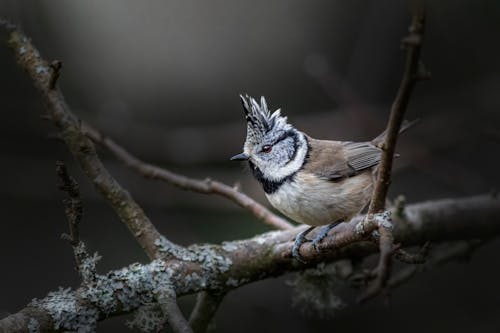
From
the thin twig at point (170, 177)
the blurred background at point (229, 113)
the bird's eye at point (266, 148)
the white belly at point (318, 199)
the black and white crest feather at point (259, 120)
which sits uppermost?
the blurred background at point (229, 113)

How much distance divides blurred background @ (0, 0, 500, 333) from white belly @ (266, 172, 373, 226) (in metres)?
1.22

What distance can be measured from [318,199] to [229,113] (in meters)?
3.09

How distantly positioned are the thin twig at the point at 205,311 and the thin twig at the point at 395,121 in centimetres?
94

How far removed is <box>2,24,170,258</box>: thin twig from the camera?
297 centimetres

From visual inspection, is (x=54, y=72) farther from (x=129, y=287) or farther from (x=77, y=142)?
(x=129, y=287)

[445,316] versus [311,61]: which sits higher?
[311,61]

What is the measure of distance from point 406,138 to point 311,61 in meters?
1.17

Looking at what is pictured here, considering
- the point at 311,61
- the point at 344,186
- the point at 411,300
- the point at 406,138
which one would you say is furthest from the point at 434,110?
the point at 344,186

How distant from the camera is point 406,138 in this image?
18.2 ft

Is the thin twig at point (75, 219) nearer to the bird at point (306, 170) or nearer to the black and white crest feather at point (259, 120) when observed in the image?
the bird at point (306, 170)

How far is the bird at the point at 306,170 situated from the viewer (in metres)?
3.49

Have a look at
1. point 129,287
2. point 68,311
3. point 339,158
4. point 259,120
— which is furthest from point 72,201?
point 339,158

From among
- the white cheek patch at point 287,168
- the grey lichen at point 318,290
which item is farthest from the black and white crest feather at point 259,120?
the grey lichen at point 318,290

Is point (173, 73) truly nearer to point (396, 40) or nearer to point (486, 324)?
point (396, 40)
